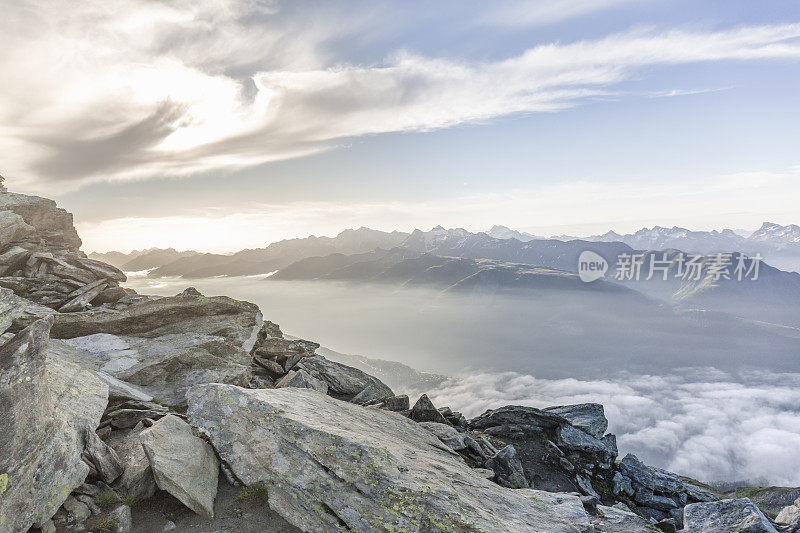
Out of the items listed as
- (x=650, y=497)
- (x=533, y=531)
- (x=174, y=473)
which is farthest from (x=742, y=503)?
(x=174, y=473)

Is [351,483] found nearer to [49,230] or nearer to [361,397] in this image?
[361,397]

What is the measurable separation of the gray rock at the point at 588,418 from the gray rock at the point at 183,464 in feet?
118

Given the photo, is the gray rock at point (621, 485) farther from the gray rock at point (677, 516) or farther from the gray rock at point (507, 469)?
the gray rock at point (507, 469)

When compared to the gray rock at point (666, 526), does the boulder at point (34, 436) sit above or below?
above

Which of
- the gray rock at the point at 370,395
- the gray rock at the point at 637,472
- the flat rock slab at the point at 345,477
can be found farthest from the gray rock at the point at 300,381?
the gray rock at the point at 637,472

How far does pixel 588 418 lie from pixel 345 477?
36.1 m

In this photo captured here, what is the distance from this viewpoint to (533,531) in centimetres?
1439

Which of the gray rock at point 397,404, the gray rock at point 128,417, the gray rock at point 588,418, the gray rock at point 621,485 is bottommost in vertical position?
the gray rock at point 621,485

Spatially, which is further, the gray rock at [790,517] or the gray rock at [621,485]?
the gray rock at [621,485]

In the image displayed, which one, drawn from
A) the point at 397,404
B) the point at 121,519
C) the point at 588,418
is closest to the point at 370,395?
the point at 397,404

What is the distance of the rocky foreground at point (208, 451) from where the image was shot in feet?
41.1

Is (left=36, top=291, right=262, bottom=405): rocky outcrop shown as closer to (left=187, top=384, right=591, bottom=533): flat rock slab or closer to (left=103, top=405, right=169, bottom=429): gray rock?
(left=103, top=405, right=169, bottom=429): gray rock

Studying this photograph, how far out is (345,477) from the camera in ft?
45.2

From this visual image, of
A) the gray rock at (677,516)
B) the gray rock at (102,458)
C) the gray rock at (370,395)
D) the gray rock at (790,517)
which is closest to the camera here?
the gray rock at (102,458)
